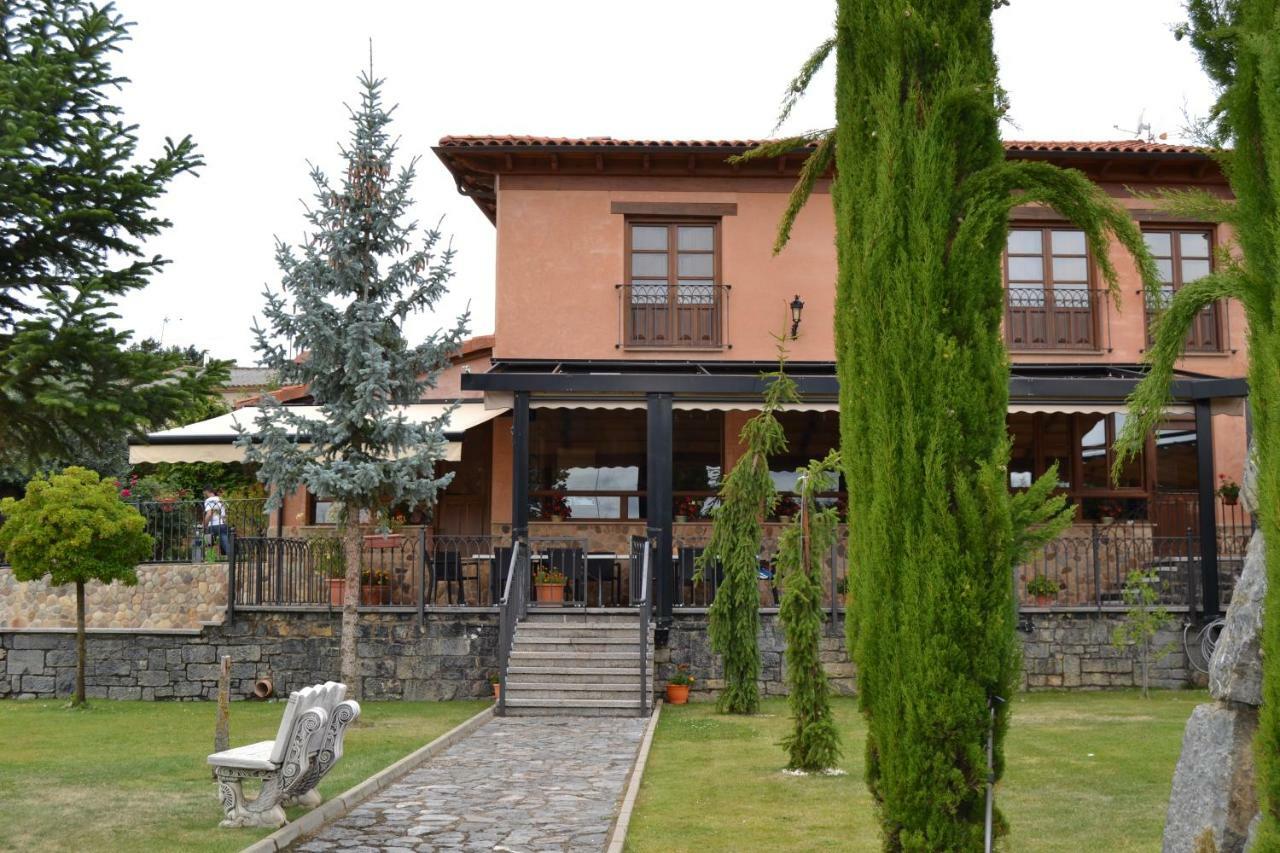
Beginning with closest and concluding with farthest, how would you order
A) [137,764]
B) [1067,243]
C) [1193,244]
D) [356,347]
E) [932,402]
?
[932,402] < [137,764] < [356,347] < [1067,243] < [1193,244]

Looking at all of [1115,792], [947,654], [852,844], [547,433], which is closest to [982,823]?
[947,654]

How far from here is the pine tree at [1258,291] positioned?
13.0ft

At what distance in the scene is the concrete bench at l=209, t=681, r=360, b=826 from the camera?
7965 millimetres

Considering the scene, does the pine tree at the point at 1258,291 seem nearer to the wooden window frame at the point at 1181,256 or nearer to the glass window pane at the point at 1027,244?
the glass window pane at the point at 1027,244

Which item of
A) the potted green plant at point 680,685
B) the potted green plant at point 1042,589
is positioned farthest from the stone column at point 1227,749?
the potted green plant at point 1042,589

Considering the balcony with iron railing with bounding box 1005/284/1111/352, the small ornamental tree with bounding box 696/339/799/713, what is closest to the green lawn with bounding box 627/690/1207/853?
the small ornamental tree with bounding box 696/339/799/713

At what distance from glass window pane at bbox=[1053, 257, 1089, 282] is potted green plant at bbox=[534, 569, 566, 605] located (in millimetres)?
9708

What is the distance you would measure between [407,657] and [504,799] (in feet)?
23.3

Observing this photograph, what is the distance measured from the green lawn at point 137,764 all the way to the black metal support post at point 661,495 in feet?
9.10

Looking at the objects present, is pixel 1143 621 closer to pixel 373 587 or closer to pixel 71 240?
pixel 373 587

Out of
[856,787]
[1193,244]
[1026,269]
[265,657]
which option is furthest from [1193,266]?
[265,657]

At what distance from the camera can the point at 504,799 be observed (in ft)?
30.3

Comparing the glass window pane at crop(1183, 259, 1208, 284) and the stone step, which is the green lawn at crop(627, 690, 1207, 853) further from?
the glass window pane at crop(1183, 259, 1208, 284)

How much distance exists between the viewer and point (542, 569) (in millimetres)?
16875
